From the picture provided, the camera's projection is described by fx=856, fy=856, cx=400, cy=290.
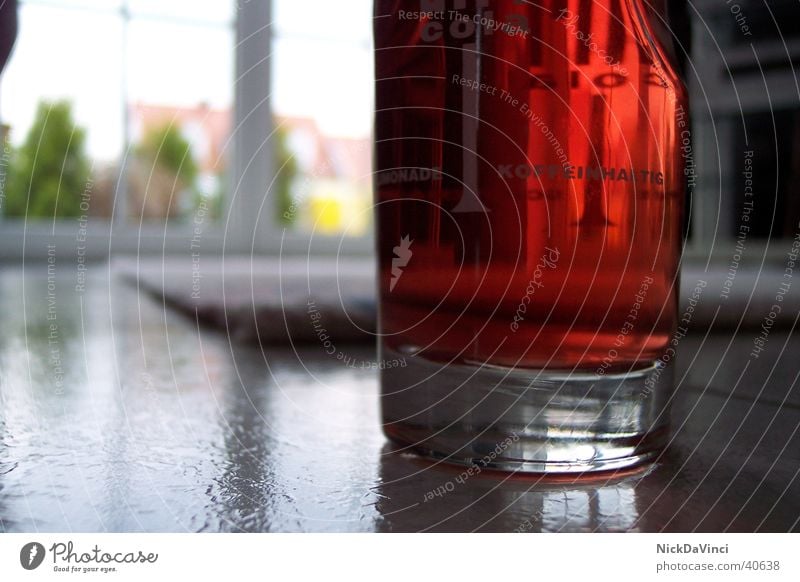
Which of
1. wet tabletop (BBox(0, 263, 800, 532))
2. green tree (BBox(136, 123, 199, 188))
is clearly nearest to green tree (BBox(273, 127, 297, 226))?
green tree (BBox(136, 123, 199, 188))

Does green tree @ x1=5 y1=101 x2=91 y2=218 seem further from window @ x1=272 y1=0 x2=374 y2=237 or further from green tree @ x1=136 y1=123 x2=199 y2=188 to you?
window @ x1=272 y1=0 x2=374 y2=237

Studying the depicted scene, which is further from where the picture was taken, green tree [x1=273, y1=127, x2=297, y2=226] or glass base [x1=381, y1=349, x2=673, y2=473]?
green tree [x1=273, y1=127, x2=297, y2=226]

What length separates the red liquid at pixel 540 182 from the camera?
206mm

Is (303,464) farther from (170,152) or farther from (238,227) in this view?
(170,152)

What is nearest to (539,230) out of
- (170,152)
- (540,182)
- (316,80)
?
(540,182)

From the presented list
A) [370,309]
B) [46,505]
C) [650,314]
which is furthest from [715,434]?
[370,309]

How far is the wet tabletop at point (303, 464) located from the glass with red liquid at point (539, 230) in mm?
12

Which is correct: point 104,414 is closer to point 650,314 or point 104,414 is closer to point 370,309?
point 650,314

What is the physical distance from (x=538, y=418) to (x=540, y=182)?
6cm

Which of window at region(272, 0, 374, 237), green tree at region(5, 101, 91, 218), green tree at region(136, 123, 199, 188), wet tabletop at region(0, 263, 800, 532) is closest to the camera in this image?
wet tabletop at region(0, 263, 800, 532)

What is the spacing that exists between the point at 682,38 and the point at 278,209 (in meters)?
2.53

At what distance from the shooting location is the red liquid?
0.21 metres

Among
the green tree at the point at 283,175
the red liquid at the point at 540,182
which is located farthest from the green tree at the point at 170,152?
the red liquid at the point at 540,182

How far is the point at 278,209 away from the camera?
275cm
